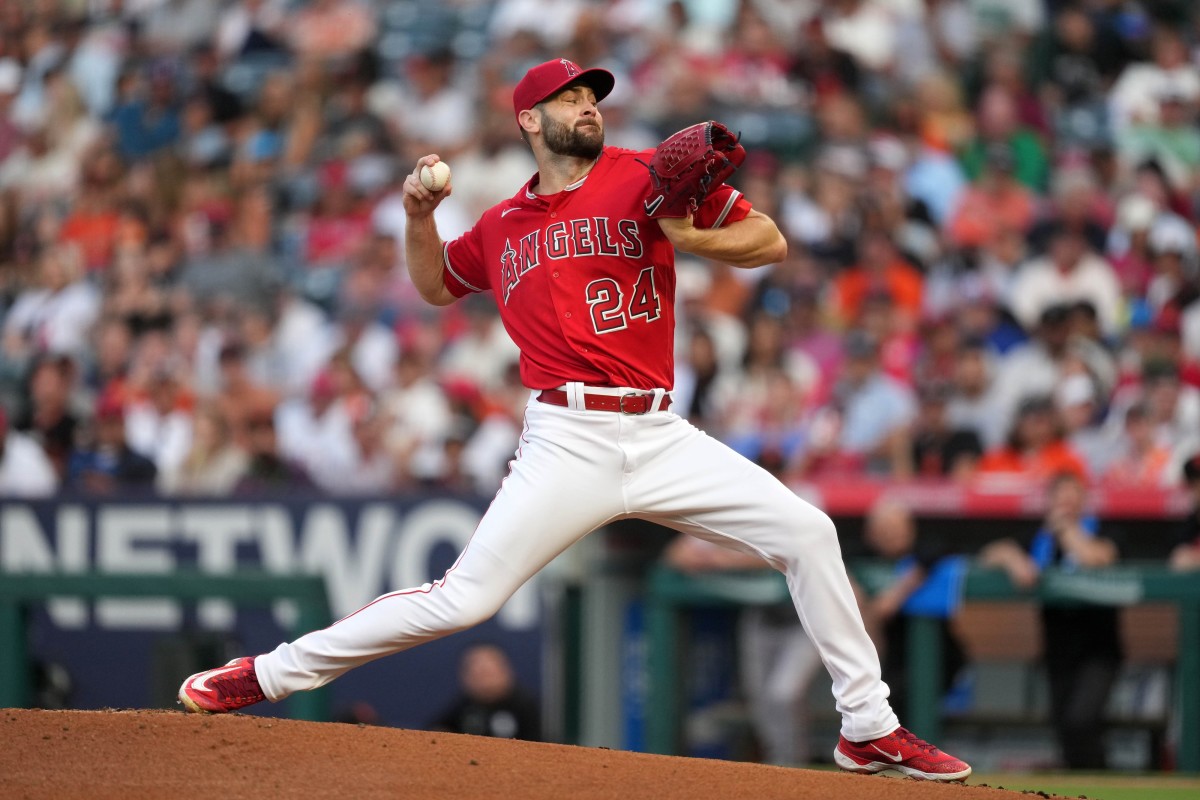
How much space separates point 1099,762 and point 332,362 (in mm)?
5186

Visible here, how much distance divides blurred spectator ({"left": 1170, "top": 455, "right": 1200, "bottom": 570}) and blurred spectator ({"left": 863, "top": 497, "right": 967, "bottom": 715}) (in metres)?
0.93

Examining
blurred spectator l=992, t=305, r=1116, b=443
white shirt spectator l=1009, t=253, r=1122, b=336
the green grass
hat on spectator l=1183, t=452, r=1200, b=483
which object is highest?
white shirt spectator l=1009, t=253, r=1122, b=336

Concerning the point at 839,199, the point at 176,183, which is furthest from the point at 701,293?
the point at 176,183

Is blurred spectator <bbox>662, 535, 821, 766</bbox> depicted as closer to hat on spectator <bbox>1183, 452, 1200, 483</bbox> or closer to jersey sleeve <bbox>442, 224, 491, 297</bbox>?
hat on spectator <bbox>1183, 452, 1200, 483</bbox>

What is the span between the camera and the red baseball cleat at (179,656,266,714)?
4.96 m

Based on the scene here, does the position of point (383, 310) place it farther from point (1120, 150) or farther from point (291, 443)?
point (1120, 150)

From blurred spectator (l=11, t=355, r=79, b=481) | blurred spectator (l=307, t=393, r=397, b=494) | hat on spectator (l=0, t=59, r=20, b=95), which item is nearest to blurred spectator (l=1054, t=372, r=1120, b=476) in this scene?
blurred spectator (l=307, t=393, r=397, b=494)

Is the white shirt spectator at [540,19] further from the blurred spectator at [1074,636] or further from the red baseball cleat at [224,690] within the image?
the red baseball cleat at [224,690]

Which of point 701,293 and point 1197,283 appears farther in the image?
point 701,293

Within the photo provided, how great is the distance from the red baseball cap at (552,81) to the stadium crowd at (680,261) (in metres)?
3.81

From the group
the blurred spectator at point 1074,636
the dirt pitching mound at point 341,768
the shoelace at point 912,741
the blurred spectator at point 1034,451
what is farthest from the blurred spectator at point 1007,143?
the dirt pitching mound at point 341,768

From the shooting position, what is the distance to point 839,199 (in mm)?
10930

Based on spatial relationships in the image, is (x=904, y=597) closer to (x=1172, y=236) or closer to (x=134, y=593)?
(x=134, y=593)

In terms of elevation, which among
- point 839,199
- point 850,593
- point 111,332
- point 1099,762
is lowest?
point 1099,762
